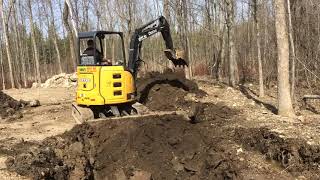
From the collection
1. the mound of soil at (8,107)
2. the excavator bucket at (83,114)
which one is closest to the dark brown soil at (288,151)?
the excavator bucket at (83,114)

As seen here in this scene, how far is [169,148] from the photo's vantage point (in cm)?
1008

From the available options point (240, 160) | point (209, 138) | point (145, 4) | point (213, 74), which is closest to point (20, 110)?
point (209, 138)

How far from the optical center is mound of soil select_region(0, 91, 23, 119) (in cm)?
1523

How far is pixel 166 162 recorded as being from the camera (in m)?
9.66

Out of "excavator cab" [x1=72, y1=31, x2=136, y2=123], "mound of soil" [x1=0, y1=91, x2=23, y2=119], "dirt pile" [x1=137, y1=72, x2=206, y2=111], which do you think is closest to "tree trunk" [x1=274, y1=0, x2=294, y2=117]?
"dirt pile" [x1=137, y1=72, x2=206, y2=111]

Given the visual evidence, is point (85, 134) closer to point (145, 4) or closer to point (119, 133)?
point (119, 133)

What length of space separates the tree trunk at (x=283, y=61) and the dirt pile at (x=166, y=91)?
3407mm

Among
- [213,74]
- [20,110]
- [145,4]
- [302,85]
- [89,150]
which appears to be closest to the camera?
[89,150]

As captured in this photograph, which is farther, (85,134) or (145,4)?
(145,4)

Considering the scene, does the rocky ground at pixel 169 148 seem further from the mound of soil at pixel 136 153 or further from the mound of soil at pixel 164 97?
the mound of soil at pixel 164 97

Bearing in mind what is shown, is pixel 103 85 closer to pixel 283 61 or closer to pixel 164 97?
pixel 164 97

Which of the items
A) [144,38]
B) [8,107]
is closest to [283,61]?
[144,38]

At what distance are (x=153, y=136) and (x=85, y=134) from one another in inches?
65.7

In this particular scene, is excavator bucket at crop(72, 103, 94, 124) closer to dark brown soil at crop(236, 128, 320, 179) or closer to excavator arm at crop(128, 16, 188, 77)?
excavator arm at crop(128, 16, 188, 77)
